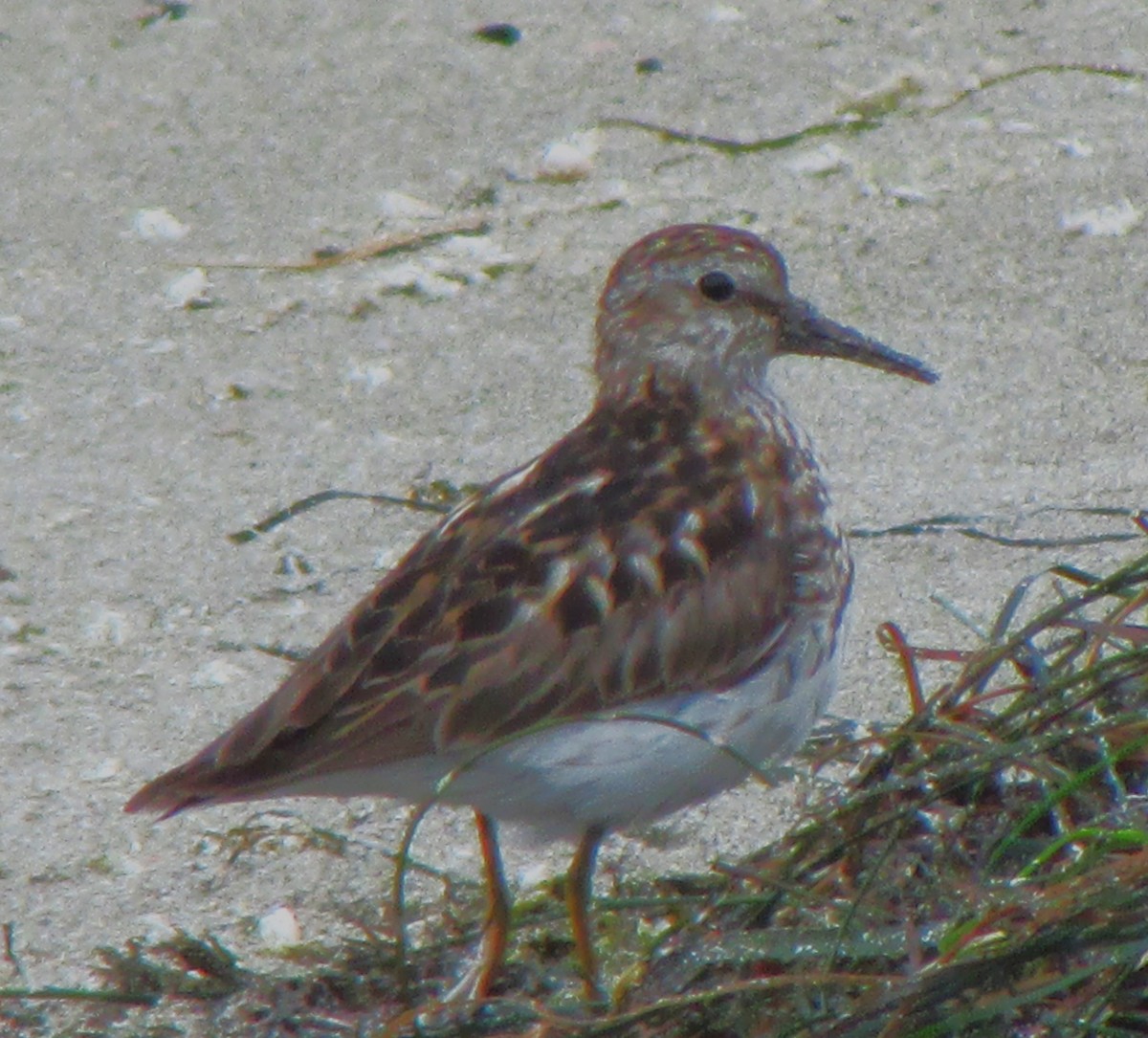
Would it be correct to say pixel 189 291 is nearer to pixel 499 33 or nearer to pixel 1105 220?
pixel 499 33

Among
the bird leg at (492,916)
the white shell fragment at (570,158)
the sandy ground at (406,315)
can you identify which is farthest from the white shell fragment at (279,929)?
the white shell fragment at (570,158)

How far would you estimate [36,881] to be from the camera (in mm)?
3789

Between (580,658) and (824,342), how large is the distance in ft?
3.27

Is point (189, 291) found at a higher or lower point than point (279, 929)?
higher

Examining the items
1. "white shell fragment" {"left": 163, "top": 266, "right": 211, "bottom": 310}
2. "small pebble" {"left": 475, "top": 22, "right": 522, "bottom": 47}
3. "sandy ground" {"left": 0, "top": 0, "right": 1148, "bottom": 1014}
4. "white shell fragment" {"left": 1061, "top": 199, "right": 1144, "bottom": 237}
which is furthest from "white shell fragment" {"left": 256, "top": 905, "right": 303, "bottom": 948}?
"small pebble" {"left": 475, "top": 22, "right": 522, "bottom": 47}

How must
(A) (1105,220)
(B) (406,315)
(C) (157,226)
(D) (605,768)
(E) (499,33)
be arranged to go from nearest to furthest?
(D) (605,768) → (B) (406,315) → (A) (1105,220) → (C) (157,226) → (E) (499,33)

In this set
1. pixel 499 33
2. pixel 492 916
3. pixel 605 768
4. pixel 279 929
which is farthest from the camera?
pixel 499 33

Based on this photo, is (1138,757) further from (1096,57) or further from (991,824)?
(1096,57)

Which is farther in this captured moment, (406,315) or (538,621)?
(406,315)

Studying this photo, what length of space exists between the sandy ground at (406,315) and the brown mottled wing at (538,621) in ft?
1.71

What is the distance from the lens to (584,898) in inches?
140

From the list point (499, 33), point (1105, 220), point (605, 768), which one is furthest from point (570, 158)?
point (605, 768)

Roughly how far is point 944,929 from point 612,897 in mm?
816

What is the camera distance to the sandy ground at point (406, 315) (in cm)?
410
